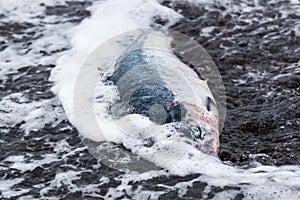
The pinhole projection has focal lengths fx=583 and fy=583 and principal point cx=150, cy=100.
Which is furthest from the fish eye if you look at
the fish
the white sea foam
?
the white sea foam

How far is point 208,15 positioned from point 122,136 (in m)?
2.83

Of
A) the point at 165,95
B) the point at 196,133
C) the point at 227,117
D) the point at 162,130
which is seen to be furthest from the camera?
the point at 227,117

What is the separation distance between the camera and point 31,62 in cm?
611

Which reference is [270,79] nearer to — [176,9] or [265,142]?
[265,142]

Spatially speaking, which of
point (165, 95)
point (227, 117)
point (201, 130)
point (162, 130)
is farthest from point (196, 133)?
point (227, 117)

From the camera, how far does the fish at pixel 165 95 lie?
4156 mm

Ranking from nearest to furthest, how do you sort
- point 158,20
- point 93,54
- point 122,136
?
point 122,136
point 93,54
point 158,20

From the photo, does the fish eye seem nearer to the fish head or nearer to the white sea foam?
the fish head

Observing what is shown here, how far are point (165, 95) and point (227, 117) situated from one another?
89cm

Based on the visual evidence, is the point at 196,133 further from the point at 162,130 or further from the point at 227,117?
the point at 227,117

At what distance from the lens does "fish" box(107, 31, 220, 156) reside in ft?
13.6

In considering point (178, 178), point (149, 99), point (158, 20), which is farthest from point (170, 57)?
point (158, 20)

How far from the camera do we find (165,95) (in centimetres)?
437

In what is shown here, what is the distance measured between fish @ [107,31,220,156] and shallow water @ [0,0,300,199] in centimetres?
35
